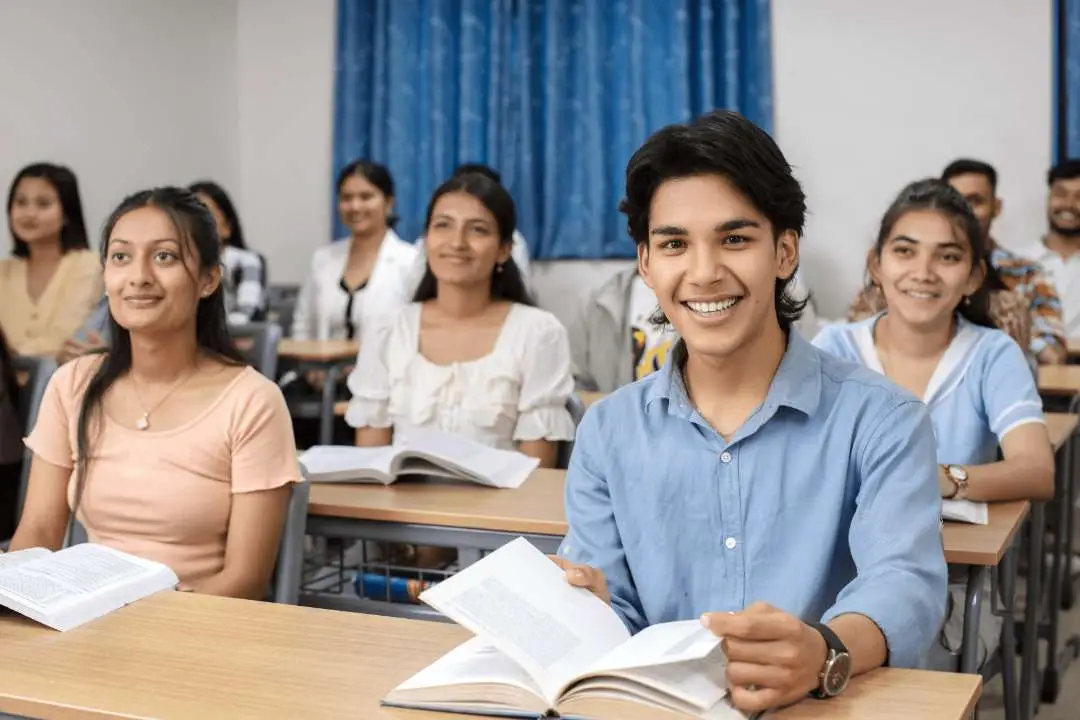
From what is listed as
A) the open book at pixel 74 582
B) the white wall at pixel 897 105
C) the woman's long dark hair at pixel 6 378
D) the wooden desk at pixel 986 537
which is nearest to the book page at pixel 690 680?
the open book at pixel 74 582

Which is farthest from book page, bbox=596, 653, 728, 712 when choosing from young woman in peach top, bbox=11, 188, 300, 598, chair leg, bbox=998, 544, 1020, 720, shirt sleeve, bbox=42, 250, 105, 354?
shirt sleeve, bbox=42, 250, 105, 354

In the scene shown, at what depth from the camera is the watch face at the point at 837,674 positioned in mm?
1192

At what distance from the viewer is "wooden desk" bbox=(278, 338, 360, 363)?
15.1 ft

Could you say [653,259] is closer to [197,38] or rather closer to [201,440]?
[201,440]

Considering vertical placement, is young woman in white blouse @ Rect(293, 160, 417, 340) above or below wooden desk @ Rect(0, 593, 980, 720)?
above

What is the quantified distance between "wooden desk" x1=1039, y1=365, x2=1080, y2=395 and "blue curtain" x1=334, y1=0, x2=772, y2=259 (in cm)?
206

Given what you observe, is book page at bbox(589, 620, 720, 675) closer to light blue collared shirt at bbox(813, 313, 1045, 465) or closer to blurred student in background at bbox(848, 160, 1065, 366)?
light blue collared shirt at bbox(813, 313, 1045, 465)

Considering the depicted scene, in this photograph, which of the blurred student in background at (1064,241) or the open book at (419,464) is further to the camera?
the blurred student in background at (1064,241)

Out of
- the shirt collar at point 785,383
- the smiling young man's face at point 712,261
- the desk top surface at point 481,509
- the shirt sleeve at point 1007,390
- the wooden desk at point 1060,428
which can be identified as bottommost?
the desk top surface at point 481,509

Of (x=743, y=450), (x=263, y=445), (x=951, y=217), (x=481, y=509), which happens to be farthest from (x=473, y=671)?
(x=951, y=217)

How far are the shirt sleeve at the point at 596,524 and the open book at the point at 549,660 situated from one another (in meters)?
0.22

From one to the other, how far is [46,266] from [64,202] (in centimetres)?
26

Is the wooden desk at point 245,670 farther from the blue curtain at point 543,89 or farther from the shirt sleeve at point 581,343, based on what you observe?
the blue curtain at point 543,89

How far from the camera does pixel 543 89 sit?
6203 millimetres
